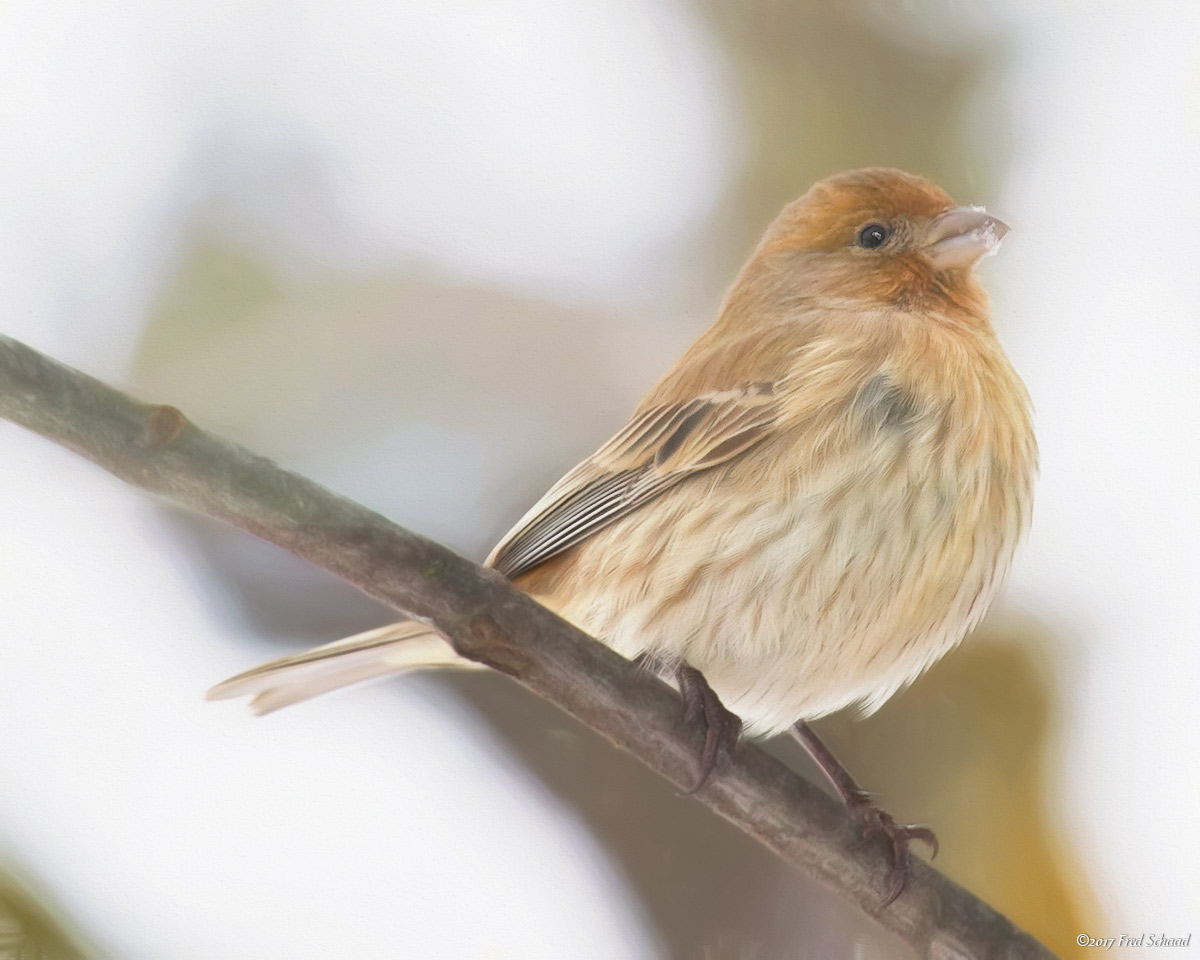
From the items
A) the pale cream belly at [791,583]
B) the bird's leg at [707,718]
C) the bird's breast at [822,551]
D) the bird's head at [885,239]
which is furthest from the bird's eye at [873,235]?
the bird's leg at [707,718]

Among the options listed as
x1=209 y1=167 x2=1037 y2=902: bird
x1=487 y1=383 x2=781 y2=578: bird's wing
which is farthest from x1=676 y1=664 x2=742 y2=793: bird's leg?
x1=487 y1=383 x2=781 y2=578: bird's wing

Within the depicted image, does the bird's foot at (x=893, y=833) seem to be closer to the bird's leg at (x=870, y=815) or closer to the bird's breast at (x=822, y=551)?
the bird's leg at (x=870, y=815)

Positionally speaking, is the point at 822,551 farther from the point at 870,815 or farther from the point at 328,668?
the point at 328,668

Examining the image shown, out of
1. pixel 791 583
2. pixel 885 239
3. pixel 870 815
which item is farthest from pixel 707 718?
pixel 885 239

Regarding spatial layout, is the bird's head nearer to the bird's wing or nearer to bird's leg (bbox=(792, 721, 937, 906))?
the bird's wing

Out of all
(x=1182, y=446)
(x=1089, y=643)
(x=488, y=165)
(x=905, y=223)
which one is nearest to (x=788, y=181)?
(x=905, y=223)

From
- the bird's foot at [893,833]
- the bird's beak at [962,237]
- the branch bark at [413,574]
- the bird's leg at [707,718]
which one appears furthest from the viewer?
the bird's beak at [962,237]
